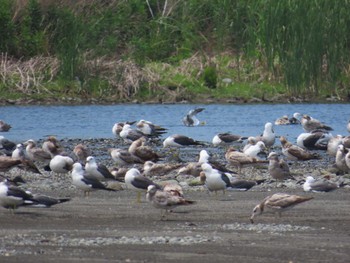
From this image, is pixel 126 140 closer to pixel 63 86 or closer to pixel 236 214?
pixel 236 214

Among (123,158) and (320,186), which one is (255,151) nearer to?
(123,158)

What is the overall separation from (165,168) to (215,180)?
7.74 feet

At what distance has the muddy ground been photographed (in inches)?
418

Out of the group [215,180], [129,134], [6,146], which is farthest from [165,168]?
[129,134]

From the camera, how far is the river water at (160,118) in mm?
30047

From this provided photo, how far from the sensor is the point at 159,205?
13.6m

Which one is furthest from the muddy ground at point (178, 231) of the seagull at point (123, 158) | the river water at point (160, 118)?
the river water at point (160, 118)

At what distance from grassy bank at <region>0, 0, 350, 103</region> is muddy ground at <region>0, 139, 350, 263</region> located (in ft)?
74.1

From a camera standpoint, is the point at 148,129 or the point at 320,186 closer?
the point at 320,186

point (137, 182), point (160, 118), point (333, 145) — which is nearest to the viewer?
point (137, 182)

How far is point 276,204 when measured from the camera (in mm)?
13375

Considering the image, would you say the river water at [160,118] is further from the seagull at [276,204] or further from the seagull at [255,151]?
the seagull at [276,204]

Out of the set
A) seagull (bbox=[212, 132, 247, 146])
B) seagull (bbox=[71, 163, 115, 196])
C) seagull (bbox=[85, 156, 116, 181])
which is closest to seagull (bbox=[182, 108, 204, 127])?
seagull (bbox=[212, 132, 247, 146])

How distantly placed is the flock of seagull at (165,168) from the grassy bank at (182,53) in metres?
13.9
